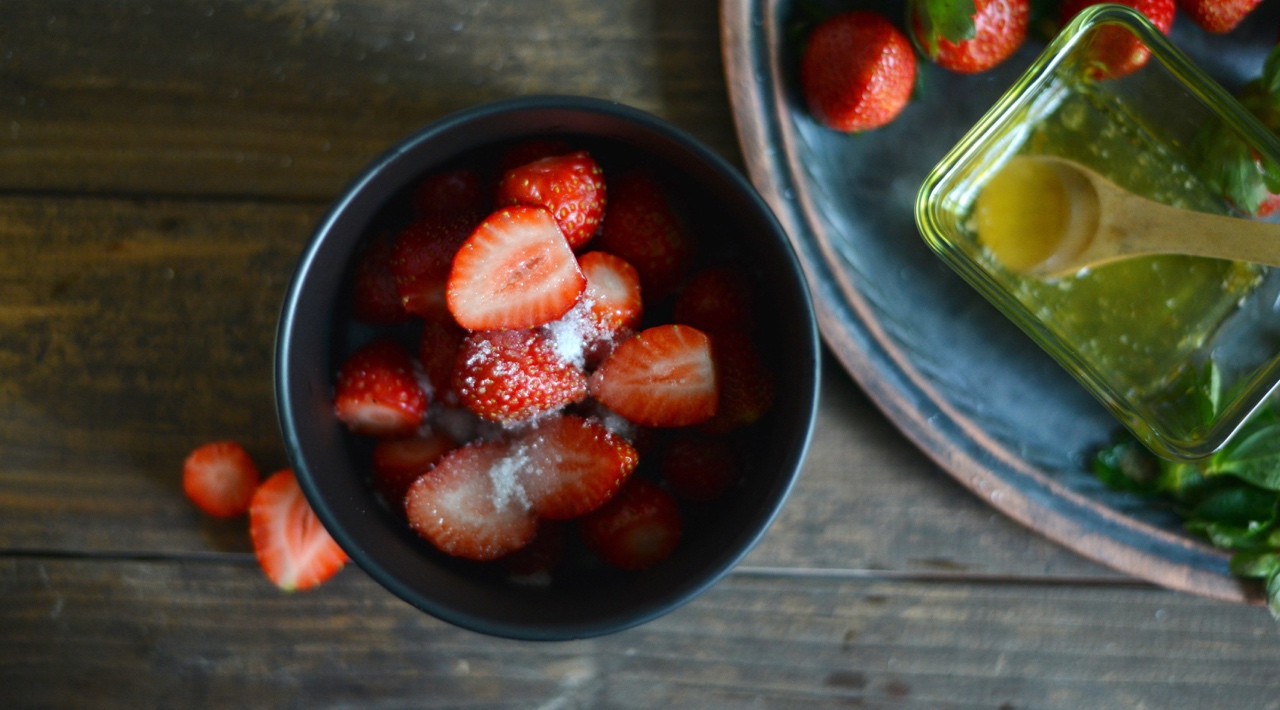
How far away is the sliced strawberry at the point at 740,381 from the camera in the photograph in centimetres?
70

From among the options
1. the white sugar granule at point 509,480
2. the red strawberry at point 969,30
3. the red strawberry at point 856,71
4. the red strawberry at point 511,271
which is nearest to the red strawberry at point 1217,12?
the red strawberry at point 969,30

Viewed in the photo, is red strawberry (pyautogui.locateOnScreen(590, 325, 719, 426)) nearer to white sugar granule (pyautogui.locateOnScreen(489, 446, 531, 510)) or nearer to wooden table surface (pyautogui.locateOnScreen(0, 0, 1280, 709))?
white sugar granule (pyautogui.locateOnScreen(489, 446, 531, 510))

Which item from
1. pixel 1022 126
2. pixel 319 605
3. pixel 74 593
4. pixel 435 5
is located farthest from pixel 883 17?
pixel 74 593

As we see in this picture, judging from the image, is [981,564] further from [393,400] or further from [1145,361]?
A: [393,400]

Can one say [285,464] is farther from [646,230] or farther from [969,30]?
[969,30]

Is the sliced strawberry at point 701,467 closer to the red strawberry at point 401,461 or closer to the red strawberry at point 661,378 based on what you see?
the red strawberry at point 661,378

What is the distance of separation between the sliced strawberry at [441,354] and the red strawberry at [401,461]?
0.04 m

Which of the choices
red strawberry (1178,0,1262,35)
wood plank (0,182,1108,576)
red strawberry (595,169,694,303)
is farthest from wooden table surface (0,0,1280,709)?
red strawberry (1178,0,1262,35)

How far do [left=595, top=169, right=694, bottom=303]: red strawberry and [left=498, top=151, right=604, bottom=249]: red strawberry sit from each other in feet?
0.08

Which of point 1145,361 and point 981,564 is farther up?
point 1145,361

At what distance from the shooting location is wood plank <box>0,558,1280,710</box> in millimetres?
896

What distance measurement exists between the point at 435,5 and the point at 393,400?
414 millimetres

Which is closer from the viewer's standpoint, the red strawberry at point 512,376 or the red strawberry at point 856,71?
the red strawberry at point 512,376

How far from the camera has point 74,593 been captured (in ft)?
2.94
